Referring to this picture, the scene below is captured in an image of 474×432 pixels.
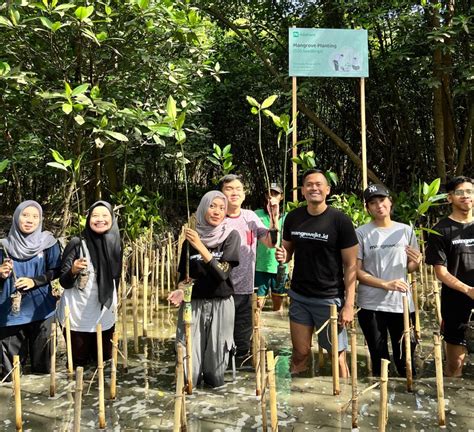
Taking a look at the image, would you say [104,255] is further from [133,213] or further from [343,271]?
[133,213]

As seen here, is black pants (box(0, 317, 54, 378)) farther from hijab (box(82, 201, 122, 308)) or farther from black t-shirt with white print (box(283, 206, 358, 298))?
black t-shirt with white print (box(283, 206, 358, 298))

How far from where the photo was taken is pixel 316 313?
9.36 feet

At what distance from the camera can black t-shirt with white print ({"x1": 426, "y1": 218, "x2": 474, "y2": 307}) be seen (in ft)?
9.05

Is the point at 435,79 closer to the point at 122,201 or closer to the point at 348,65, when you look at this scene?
the point at 348,65

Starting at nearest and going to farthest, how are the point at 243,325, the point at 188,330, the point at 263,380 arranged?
1. the point at 263,380
2. the point at 188,330
3. the point at 243,325

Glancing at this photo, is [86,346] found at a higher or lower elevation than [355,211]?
lower

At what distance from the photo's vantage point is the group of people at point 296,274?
277 cm

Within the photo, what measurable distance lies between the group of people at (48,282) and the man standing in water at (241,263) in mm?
744

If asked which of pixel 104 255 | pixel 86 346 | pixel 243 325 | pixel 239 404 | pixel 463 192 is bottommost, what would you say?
pixel 239 404

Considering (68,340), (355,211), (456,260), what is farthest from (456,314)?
(68,340)

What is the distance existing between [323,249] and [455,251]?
0.73 m

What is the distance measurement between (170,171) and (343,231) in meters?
5.57

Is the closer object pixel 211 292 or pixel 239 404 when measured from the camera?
pixel 239 404

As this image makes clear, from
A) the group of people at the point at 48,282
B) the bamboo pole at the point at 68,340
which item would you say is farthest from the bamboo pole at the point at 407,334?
the bamboo pole at the point at 68,340
